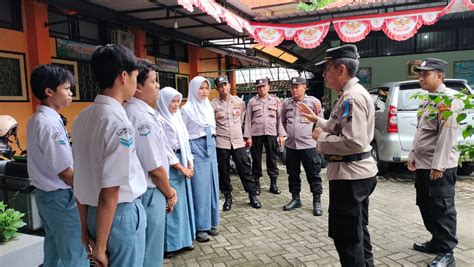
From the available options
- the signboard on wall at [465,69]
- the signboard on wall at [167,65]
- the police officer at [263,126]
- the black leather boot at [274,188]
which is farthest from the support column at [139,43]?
the signboard on wall at [465,69]

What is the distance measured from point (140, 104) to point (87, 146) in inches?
30.8

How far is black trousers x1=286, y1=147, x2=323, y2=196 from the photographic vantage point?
4.45m

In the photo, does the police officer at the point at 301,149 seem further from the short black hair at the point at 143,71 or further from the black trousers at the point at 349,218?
the short black hair at the point at 143,71

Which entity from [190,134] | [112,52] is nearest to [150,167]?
[112,52]

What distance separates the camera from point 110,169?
1474 millimetres

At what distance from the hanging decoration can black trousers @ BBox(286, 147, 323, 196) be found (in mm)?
3016

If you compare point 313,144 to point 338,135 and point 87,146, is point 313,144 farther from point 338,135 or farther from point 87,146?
point 87,146

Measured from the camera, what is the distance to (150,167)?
2076 millimetres

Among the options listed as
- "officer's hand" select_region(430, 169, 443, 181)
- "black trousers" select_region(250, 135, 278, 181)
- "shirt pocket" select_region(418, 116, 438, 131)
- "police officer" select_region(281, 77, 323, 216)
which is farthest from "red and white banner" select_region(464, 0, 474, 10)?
"officer's hand" select_region(430, 169, 443, 181)

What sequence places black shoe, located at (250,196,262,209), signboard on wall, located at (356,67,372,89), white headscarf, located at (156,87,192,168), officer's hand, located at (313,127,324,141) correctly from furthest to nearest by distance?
1. signboard on wall, located at (356,67,372,89)
2. black shoe, located at (250,196,262,209)
3. white headscarf, located at (156,87,192,168)
4. officer's hand, located at (313,127,324,141)

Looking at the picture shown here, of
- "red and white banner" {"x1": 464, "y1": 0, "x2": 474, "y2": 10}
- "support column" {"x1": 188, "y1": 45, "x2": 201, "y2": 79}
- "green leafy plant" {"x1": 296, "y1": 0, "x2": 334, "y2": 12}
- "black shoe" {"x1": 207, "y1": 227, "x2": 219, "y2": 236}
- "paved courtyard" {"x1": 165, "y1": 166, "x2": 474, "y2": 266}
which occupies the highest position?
"green leafy plant" {"x1": 296, "y1": 0, "x2": 334, "y2": 12}

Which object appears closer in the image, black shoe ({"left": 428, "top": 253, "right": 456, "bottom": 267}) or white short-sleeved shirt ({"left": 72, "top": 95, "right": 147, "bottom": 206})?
white short-sleeved shirt ({"left": 72, "top": 95, "right": 147, "bottom": 206})

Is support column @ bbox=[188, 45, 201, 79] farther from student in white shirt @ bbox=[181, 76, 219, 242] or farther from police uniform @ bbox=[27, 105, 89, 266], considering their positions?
police uniform @ bbox=[27, 105, 89, 266]

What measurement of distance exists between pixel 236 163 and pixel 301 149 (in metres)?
0.87
